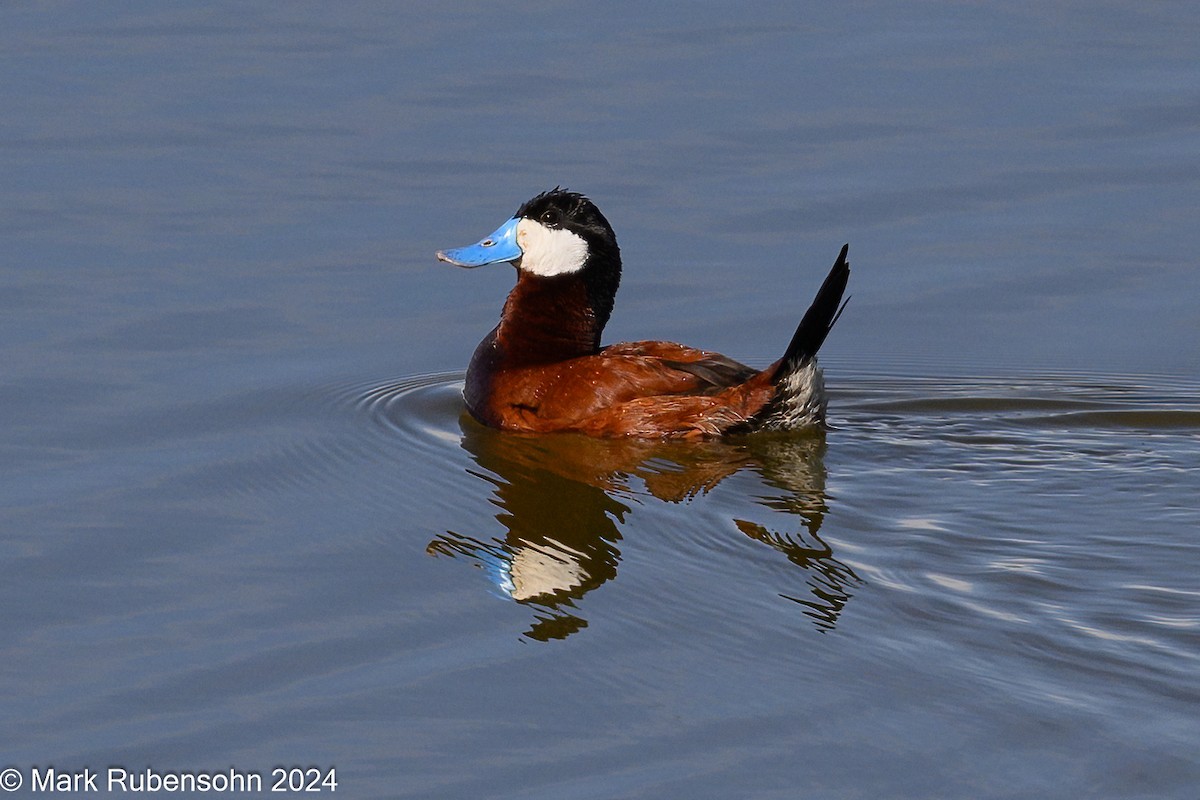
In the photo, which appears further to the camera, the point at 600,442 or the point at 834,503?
the point at 600,442

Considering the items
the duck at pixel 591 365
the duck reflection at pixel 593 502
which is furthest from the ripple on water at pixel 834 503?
the duck at pixel 591 365

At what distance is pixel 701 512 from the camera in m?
6.46

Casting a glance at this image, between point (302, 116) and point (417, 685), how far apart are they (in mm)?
7082

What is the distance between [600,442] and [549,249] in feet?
3.43

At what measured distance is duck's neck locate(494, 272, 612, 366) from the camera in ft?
25.9

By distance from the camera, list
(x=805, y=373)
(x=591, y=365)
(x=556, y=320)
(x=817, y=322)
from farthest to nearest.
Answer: (x=556, y=320)
(x=591, y=365)
(x=805, y=373)
(x=817, y=322)

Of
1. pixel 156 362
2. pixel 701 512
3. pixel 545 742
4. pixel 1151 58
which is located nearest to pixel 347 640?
pixel 545 742

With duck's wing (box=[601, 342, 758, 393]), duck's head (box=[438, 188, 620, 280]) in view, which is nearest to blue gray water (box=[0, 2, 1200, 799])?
duck's wing (box=[601, 342, 758, 393])

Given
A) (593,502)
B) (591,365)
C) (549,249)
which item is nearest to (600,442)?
(591,365)

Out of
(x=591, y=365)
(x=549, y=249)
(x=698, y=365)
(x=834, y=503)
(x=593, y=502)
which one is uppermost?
(x=549, y=249)

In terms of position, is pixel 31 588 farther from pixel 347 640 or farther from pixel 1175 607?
pixel 1175 607

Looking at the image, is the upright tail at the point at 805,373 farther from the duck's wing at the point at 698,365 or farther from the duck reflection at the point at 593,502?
the duck's wing at the point at 698,365

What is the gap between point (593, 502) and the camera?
22.0 feet

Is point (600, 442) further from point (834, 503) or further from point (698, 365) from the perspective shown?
point (834, 503)
